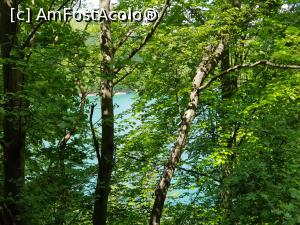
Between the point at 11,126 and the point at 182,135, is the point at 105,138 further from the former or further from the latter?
the point at 11,126

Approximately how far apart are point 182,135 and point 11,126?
11.4 ft

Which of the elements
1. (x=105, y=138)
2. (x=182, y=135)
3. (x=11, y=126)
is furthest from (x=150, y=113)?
(x=11, y=126)

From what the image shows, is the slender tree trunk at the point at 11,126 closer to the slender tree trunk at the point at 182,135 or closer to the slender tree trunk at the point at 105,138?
the slender tree trunk at the point at 105,138

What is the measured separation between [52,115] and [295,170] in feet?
14.2

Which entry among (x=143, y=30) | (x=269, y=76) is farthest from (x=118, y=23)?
(x=269, y=76)

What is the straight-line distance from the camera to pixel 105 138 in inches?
303

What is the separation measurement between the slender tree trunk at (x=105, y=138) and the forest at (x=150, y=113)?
3 centimetres

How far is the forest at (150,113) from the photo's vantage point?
5.65 m

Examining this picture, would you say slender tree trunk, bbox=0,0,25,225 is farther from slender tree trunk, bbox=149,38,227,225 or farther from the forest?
slender tree trunk, bbox=149,38,227,225

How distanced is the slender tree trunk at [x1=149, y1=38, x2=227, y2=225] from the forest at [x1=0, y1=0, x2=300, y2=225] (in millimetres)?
25

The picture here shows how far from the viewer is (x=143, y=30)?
1059 cm

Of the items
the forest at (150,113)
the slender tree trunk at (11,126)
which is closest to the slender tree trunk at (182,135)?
the forest at (150,113)

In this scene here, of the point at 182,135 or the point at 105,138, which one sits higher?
the point at 105,138

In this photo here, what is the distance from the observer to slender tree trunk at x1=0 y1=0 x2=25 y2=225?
573cm
